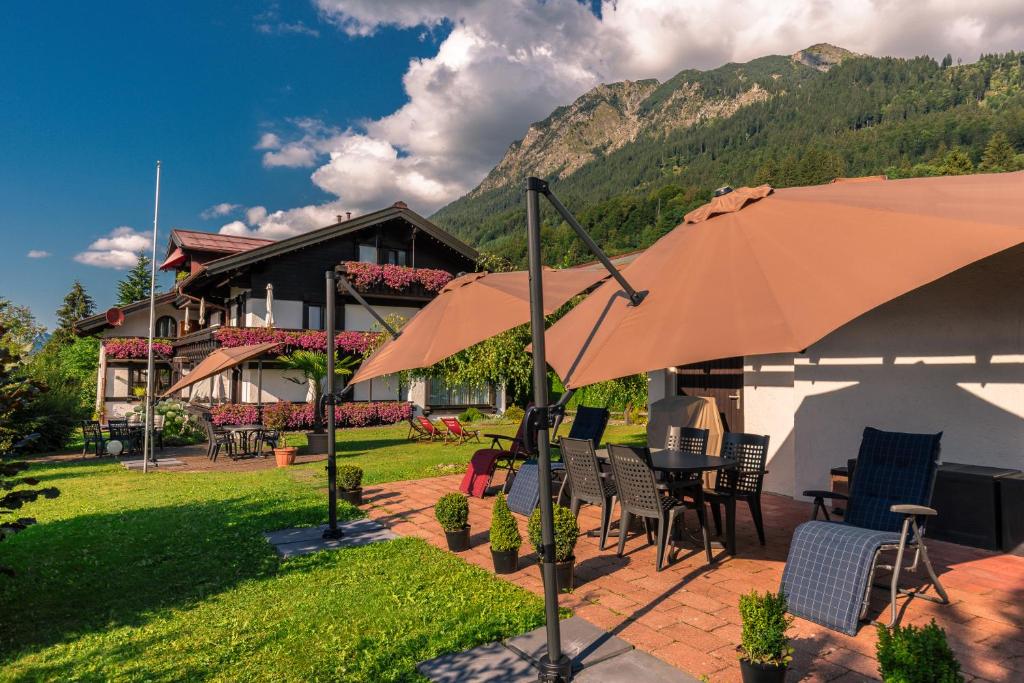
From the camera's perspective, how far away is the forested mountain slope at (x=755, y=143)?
54.7 m

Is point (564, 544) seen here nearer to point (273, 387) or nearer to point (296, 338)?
point (296, 338)

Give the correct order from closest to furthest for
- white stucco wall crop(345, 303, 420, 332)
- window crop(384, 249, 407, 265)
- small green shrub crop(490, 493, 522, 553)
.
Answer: small green shrub crop(490, 493, 522, 553) → white stucco wall crop(345, 303, 420, 332) → window crop(384, 249, 407, 265)

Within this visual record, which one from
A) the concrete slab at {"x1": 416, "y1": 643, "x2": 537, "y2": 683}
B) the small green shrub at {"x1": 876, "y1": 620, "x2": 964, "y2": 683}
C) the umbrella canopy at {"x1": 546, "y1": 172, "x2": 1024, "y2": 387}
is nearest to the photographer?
the small green shrub at {"x1": 876, "y1": 620, "x2": 964, "y2": 683}

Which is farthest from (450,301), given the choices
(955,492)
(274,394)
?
(274,394)

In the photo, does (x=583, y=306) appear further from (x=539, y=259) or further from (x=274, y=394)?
(x=274, y=394)

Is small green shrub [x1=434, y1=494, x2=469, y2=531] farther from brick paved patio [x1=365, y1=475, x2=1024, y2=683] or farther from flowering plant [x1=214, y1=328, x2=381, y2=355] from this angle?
flowering plant [x1=214, y1=328, x2=381, y2=355]

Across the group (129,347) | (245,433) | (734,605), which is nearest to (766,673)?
(734,605)

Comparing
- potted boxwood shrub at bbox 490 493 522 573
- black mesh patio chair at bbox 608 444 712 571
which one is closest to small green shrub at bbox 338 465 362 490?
potted boxwood shrub at bbox 490 493 522 573

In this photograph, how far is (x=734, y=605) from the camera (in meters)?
4.53

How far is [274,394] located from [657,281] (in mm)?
20407

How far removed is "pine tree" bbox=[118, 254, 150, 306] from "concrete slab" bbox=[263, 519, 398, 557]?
54005mm

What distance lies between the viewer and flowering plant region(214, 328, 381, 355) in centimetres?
2028

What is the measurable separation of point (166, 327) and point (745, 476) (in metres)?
32.9

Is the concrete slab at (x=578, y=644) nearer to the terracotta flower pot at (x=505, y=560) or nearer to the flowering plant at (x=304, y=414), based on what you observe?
the terracotta flower pot at (x=505, y=560)
